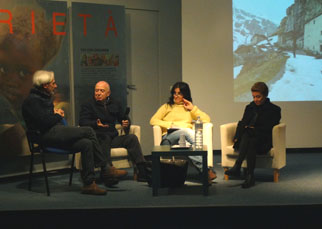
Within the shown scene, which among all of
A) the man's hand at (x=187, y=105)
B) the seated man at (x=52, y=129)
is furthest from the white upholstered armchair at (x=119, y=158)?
the man's hand at (x=187, y=105)

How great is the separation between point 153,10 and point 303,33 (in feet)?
7.11

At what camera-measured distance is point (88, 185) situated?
5258 mm

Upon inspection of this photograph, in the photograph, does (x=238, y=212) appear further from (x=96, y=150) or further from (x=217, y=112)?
(x=217, y=112)

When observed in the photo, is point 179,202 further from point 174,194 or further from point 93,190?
point 93,190

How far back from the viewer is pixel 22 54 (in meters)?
6.20

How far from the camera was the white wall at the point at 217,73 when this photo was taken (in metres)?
7.88

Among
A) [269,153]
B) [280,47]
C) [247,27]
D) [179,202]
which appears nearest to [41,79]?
[179,202]

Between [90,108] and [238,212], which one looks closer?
[238,212]

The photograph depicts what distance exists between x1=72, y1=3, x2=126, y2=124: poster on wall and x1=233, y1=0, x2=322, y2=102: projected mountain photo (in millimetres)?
1811

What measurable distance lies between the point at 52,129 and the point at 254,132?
6.69ft

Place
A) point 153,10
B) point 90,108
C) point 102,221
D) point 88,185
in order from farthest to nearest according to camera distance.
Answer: point 153,10, point 90,108, point 88,185, point 102,221

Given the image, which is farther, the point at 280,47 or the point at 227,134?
the point at 280,47

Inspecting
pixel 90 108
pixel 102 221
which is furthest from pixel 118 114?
pixel 102 221

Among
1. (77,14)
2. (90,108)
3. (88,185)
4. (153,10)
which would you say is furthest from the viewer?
(153,10)
